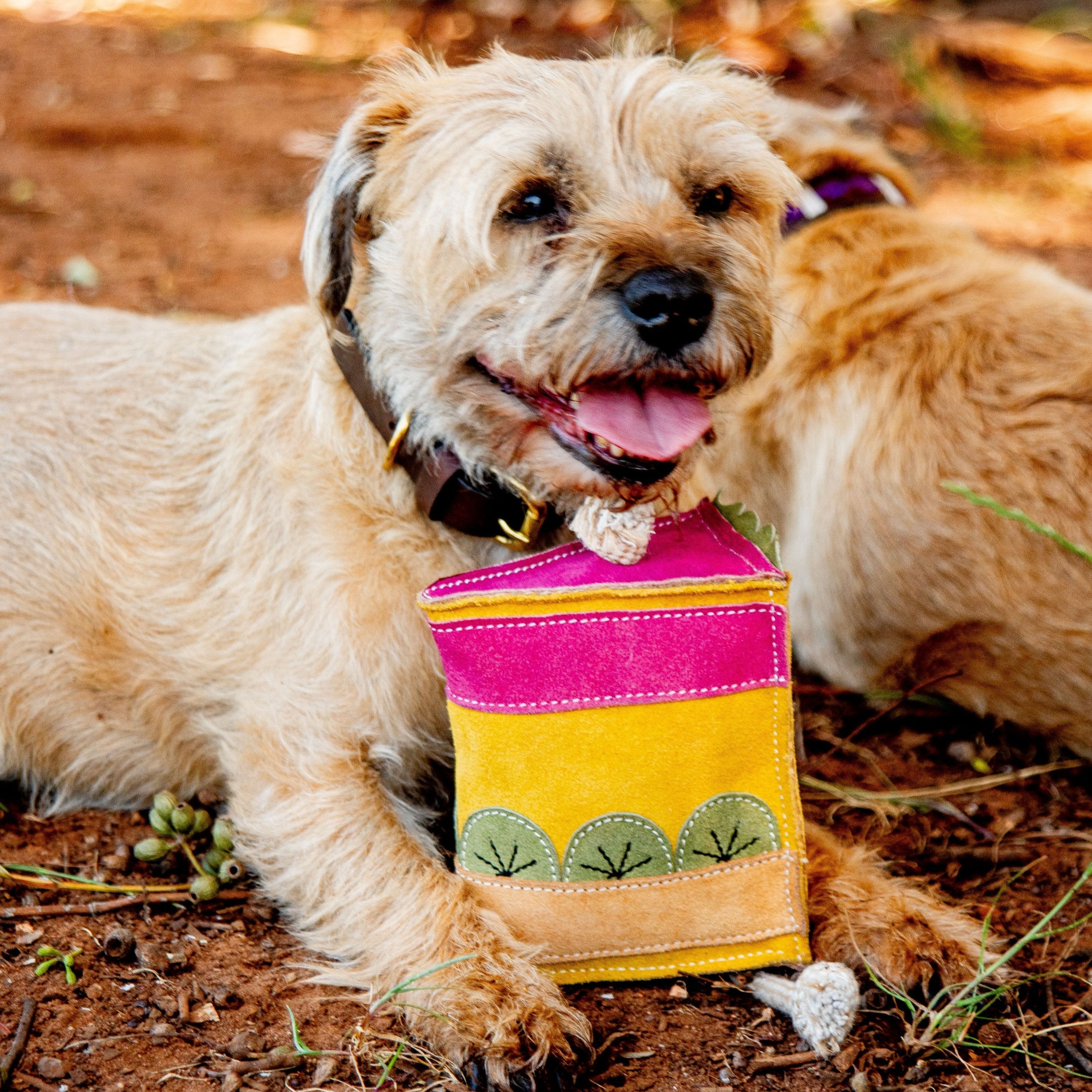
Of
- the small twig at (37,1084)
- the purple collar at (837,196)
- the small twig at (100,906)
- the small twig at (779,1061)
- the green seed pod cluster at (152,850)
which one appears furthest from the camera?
the purple collar at (837,196)

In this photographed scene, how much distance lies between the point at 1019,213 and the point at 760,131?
469 centimetres

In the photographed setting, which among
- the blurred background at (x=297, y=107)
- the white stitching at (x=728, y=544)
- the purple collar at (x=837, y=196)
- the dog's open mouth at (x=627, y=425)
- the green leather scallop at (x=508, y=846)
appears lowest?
the blurred background at (x=297, y=107)

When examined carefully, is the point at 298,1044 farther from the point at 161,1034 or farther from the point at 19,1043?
the point at 19,1043

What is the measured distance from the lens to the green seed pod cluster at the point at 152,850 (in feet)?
9.53

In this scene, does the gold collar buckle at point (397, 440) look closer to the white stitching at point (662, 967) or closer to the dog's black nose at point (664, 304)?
the dog's black nose at point (664, 304)

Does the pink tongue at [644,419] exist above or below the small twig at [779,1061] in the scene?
above

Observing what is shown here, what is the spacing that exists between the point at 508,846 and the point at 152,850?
3.16 ft

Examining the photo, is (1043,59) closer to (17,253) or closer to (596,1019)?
(17,253)

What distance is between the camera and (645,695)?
2412mm

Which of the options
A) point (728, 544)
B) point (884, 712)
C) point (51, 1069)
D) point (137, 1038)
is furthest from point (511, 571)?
point (884, 712)

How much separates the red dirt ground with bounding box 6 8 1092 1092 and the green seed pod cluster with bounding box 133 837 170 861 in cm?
8

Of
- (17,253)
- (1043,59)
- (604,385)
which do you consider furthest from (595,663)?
(1043,59)

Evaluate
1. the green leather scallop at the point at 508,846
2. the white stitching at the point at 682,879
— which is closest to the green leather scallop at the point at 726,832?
the white stitching at the point at 682,879

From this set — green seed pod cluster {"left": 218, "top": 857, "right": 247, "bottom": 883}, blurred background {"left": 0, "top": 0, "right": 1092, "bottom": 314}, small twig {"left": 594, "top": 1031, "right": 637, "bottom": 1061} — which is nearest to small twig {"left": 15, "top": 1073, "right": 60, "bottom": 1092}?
green seed pod cluster {"left": 218, "top": 857, "right": 247, "bottom": 883}
